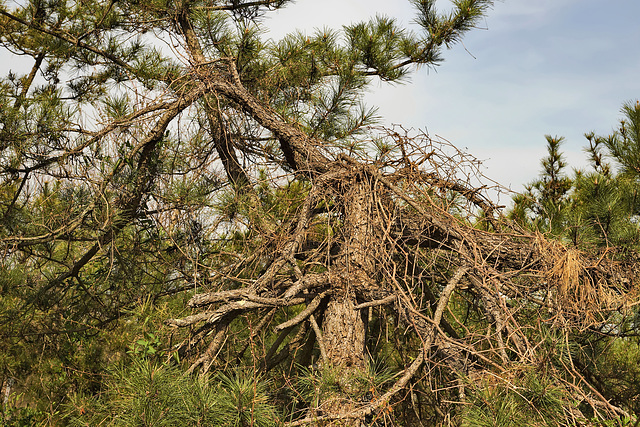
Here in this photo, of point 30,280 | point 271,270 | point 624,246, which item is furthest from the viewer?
point 30,280

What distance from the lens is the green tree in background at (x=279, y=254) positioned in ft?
5.23

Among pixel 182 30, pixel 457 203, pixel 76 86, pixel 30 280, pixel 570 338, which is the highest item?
pixel 76 86

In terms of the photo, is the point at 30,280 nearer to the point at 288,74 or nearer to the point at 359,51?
the point at 288,74

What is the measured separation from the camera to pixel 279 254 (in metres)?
2.14

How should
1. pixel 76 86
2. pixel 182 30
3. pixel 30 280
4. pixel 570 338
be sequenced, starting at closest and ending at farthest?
pixel 570 338 < pixel 182 30 < pixel 30 280 < pixel 76 86

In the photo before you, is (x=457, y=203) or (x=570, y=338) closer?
(x=570, y=338)

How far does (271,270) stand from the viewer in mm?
1903

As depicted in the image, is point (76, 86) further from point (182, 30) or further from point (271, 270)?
point (271, 270)

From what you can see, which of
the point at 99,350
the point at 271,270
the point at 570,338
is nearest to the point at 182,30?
the point at 271,270

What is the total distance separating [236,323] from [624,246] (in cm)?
233

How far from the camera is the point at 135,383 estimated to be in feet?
4.64

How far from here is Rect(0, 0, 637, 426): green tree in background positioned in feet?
5.23

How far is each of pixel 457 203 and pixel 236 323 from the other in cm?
182

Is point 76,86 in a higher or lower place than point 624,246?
higher
